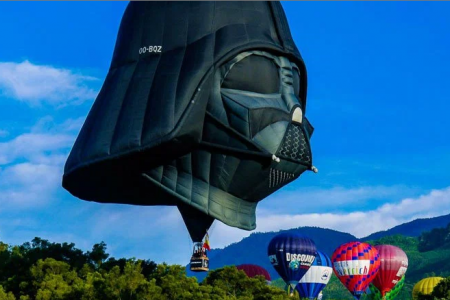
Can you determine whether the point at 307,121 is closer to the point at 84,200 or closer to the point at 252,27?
the point at 252,27

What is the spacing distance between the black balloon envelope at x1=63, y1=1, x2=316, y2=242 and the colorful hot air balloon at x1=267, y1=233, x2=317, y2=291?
52.5m

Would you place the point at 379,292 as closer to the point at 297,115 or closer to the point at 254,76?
the point at 297,115

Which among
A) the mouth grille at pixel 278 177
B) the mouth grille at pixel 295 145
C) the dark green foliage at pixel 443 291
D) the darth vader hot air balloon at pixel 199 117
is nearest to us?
the darth vader hot air balloon at pixel 199 117

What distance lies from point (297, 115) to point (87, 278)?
1820cm

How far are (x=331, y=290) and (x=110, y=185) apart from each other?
149 metres

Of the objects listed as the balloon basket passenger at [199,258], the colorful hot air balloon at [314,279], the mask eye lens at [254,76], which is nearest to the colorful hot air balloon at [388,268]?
the colorful hot air balloon at [314,279]

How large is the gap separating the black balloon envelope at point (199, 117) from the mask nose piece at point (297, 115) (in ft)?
0.09

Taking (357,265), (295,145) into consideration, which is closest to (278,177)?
(295,145)

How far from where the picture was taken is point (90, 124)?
28.0m

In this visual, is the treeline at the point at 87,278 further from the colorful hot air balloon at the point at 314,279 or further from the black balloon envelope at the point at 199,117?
the colorful hot air balloon at the point at 314,279

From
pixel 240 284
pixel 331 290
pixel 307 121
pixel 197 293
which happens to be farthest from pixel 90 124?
pixel 331 290

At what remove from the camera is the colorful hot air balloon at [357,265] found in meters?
85.9

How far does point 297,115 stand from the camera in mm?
27766

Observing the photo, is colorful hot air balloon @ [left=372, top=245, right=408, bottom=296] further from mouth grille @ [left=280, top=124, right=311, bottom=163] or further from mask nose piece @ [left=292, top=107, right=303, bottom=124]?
mask nose piece @ [left=292, top=107, right=303, bottom=124]
